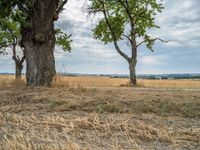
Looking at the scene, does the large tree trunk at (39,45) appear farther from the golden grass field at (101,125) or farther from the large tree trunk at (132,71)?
the large tree trunk at (132,71)

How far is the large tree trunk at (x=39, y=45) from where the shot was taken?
16.2m

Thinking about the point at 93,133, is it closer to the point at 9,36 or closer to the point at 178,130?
the point at 178,130

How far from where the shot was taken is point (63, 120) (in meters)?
7.09

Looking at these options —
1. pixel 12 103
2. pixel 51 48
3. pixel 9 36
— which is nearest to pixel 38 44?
pixel 51 48

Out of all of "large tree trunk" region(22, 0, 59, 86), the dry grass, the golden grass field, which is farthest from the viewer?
the dry grass

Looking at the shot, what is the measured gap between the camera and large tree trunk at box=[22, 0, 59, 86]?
16.2 meters

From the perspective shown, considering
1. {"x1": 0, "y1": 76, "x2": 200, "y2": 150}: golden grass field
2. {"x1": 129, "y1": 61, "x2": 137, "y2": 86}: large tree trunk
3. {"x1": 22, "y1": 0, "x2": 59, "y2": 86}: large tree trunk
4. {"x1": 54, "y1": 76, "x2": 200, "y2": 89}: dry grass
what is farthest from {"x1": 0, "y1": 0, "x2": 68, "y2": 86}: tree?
{"x1": 129, "y1": 61, "x2": 137, "y2": 86}: large tree trunk

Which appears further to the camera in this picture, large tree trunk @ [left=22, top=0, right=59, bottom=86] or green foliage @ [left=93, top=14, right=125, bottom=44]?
green foliage @ [left=93, top=14, right=125, bottom=44]

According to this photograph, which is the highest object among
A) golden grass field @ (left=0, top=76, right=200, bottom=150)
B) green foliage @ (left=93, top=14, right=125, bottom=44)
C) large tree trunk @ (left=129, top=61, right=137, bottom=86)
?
green foliage @ (left=93, top=14, right=125, bottom=44)

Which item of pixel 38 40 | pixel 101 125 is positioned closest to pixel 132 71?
pixel 38 40

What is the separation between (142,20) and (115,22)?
2506 mm

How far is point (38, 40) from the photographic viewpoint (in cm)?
1595

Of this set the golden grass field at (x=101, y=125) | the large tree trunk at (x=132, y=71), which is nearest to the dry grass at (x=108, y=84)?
the large tree trunk at (x=132, y=71)

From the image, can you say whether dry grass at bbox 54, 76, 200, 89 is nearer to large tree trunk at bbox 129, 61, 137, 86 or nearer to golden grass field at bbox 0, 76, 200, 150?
large tree trunk at bbox 129, 61, 137, 86
